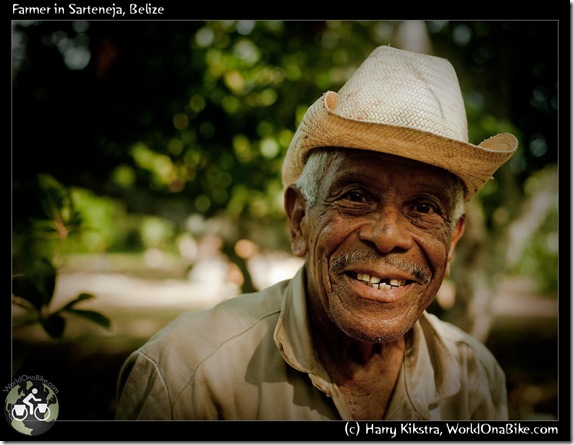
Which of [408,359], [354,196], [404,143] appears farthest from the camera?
[408,359]

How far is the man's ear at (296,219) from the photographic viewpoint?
6.36 ft

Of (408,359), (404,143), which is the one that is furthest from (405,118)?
(408,359)

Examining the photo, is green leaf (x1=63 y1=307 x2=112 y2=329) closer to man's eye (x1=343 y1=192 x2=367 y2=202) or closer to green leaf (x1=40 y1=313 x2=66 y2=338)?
green leaf (x1=40 y1=313 x2=66 y2=338)

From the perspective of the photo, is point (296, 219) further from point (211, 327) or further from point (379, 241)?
point (211, 327)

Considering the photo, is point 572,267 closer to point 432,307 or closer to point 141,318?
point 432,307

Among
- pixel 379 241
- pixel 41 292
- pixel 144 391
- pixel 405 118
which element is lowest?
pixel 144 391

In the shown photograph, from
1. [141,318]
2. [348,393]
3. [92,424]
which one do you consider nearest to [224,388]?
[348,393]

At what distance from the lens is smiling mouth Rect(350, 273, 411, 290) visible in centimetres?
170

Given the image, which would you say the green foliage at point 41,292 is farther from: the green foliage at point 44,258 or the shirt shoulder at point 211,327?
the shirt shoulder at point 211,327

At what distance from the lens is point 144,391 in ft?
5.91

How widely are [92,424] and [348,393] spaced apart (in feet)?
3.82

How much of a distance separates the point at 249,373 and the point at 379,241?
2.39 feet

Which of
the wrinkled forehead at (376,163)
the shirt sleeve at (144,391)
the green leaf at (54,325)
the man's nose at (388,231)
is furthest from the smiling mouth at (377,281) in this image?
the green leaf at (54,325)

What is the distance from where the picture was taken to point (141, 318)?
269 inches
